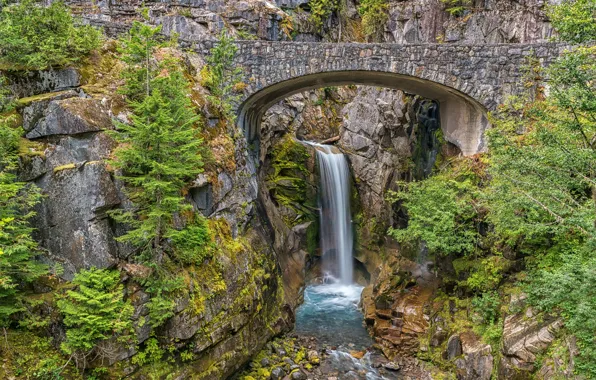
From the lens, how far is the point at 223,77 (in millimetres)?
11414

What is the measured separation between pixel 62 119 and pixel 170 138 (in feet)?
7.48

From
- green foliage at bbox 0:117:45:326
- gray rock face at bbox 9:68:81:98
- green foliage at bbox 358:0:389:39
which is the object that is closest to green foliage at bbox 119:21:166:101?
gray rock face at bbox 9:68:81:98

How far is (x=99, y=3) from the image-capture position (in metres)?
18.9

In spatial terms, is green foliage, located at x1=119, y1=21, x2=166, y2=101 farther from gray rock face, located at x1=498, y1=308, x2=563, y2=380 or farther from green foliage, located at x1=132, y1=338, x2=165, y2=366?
gray rock face, located at x1=498, y1=308, x2=563, y2=380

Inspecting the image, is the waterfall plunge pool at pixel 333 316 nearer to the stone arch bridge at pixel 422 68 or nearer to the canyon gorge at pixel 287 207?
the canyon gorge at pixel 287 207

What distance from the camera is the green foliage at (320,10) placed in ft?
74.6

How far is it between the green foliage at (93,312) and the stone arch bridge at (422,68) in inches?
299

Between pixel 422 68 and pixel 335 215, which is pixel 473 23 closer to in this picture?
pixel 422 68

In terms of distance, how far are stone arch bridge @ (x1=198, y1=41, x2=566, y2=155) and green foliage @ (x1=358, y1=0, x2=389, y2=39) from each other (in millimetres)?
9381

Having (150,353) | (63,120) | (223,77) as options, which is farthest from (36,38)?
(150,353)

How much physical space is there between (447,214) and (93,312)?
8.40 m

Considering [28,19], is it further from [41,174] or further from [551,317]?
[551,317]

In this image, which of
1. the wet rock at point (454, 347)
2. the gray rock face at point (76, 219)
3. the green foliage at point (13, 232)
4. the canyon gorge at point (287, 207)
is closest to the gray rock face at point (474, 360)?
the canyon gorge at point (287, 207)

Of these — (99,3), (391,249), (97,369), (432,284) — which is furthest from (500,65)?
(99,3)
